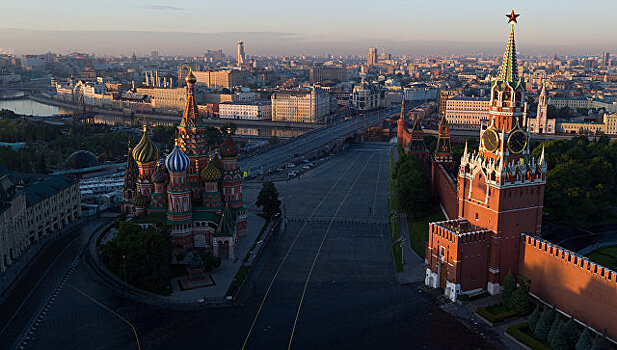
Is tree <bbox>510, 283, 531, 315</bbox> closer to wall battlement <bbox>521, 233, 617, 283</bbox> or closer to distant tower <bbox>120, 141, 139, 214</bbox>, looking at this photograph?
wall battlement <bbox>521, 233, 617, 283</bbox>

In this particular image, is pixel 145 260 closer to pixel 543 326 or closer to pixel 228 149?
pixel 228 149

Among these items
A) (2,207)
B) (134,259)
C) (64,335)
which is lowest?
(64,335)

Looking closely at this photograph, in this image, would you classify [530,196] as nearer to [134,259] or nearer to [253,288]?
[253,288]

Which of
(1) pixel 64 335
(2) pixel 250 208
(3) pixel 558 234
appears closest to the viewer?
(1) pixel 64 335

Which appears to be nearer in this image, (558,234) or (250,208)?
(558,234)

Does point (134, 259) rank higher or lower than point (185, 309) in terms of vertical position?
higher

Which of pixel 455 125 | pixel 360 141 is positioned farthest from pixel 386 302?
pixel 455 125

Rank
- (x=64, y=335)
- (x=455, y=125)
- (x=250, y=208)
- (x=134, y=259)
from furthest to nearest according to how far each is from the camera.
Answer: (x=455, y=125)
(x=250, y=208)
(x=134, y=259)
(x=64, y=335)
